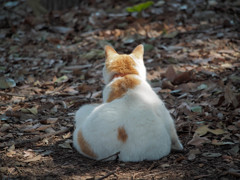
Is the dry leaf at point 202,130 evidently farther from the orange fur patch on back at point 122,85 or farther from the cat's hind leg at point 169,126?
the orange fur patch on back at point 122,85

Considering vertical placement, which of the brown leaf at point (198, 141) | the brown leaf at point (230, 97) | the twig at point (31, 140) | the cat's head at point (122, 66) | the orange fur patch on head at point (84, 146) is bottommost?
the twig at point (31, 140)

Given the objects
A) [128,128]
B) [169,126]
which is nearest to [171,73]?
[169,126]

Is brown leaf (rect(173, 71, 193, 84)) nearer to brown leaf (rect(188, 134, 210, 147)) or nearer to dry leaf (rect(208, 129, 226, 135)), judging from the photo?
dry leaf (rect(208, 129, 226, 135))

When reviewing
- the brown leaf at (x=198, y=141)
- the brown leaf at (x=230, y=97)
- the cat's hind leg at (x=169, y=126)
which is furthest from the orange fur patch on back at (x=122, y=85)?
the brown leaf at (x=230, y=97)

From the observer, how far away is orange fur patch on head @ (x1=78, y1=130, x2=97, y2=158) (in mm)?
3214

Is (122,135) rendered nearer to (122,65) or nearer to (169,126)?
(169,126)

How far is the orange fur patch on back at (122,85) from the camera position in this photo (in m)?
3.30

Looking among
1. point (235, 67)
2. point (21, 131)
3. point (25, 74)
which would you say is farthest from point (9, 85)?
point (235, 67)

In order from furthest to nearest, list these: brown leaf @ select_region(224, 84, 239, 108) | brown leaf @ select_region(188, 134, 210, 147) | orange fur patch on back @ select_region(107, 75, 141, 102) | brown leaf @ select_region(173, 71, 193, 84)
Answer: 1. brown leaf @ select_region(173, 71, 193, 84)
2. brown leaf @ select_region(224, 84, 239, 108)
3. brown leaf @ select_region(188, 134, 210, 147)
4. orange fur patch on back @ select_region(107, 75, 141, 102)

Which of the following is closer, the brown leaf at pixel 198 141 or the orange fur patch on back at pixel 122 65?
the brown leaf at pixel 198 141

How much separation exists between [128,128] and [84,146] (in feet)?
1.88

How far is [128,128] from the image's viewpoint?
2990mm

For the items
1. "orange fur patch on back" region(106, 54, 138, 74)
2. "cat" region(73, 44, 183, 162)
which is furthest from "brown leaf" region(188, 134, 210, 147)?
"orange fur patch on back" region(106, 54, 138, 74)

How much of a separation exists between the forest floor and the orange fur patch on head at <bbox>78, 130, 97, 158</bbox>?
3.9 inches
